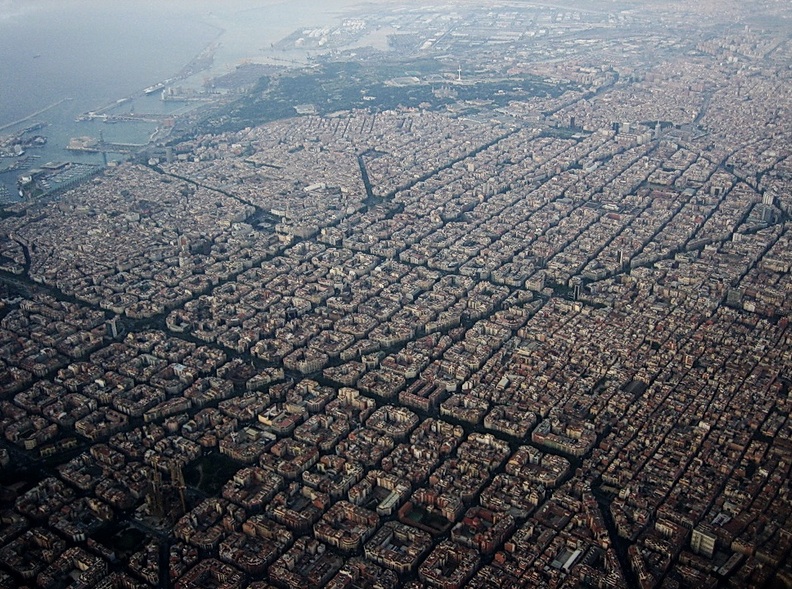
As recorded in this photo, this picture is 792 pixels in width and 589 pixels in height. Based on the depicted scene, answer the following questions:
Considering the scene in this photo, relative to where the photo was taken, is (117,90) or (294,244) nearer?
(294,244)

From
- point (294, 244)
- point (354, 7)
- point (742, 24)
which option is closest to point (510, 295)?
point (294, 244)

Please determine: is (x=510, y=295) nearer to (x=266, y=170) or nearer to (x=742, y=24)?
(x=266, y=170)

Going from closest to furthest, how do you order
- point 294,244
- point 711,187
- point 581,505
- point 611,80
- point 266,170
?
point 581,505
point 294,244
point 711,187
point 266,170
point 611,80

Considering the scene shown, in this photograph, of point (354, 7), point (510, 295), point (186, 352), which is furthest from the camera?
point (354, 7)

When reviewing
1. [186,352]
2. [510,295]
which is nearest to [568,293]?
[510,295]

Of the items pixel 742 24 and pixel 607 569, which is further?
pixel 742 24

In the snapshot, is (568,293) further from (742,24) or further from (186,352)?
(742,24)
